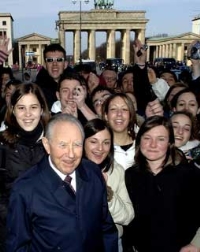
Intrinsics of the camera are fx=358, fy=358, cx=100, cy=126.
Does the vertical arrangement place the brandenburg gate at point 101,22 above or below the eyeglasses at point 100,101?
above

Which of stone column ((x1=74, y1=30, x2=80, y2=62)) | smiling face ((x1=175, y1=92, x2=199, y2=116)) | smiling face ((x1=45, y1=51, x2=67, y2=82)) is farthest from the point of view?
stone column ((x1=74, y1=30, x2=80, y2=62))

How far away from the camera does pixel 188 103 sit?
16.4 feet

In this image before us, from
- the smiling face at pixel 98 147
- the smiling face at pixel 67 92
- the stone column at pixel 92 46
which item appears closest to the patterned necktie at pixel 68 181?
the smiling face at pixel 98 147

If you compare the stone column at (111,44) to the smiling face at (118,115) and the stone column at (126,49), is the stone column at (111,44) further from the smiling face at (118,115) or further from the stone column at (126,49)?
the smiling face at (118,115)

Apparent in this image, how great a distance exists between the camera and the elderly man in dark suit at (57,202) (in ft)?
8.07

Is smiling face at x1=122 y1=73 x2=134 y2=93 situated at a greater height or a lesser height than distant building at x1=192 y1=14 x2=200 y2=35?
lesser

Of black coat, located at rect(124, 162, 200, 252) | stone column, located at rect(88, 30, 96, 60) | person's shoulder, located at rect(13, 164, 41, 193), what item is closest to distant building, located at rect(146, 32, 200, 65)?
stone column, located at rect(88, 30, 96, 60)

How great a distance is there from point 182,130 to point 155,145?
990 mm

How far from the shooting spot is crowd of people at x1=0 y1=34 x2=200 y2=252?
2.48 m

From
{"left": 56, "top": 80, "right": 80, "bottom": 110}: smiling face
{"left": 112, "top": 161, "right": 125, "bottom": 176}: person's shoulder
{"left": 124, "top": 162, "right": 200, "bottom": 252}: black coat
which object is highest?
{"left": 56, "top": 80, "right": 80, "bottom": 110}: smiling face

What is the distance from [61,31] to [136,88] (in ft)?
243

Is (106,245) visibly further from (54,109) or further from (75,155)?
(54,109)

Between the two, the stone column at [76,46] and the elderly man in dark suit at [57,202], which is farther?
the stone column at [76,46]

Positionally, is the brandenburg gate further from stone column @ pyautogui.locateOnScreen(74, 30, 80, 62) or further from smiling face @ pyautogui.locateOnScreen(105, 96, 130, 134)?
smiling face @ pyautogui.locateOnScreen(105, 96, 130, 134)
